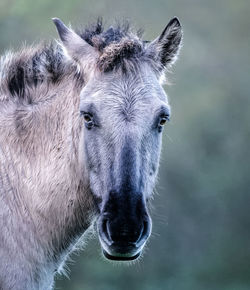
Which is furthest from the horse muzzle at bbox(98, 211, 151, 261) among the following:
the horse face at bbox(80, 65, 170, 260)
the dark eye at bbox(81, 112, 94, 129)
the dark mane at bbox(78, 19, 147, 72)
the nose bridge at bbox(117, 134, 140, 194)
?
the dark mane at bbox(78, 19, 147, 72)

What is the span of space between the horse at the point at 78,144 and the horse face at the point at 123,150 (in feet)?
0.03

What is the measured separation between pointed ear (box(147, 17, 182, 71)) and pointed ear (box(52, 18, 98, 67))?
2.17 feet

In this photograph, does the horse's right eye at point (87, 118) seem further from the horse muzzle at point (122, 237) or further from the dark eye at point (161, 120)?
the horse muzzle at point (122, 237)

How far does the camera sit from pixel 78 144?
6609 millimetres

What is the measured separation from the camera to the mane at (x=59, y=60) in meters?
6.61

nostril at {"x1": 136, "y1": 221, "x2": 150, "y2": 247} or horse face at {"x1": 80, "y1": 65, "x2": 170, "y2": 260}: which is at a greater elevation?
horse face at {"x1": 80, "y1": 65, "x2": 170, "y2": 260}

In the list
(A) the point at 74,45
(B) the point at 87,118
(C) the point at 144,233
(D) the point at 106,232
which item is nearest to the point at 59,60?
(A) the point at 74,45

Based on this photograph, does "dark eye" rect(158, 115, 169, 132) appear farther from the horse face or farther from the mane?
the mane

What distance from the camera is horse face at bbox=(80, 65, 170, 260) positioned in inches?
232

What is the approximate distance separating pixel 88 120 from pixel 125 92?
47 centimetres

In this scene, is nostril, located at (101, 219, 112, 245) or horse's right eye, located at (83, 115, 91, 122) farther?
horse's right eye, located at (83, 115, 91, 122)

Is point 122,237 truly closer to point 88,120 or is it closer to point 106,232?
point 106,232

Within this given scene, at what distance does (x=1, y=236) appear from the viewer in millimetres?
6543

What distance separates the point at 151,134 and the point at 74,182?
1.00 metres
